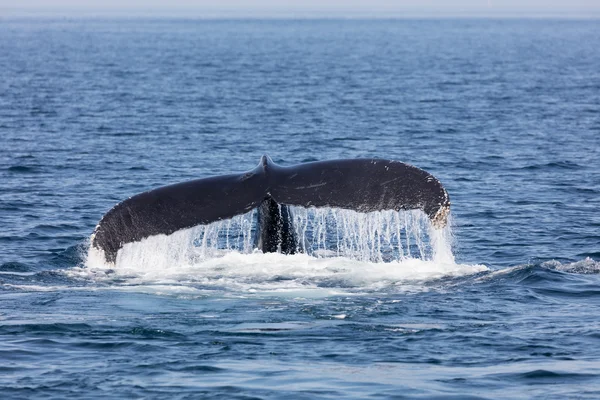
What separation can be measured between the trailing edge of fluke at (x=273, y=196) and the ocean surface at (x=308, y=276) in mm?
173

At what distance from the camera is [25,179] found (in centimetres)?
1941

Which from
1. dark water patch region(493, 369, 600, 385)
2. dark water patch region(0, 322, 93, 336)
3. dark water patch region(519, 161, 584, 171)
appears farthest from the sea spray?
dark water patch region(519, 161, 584, 171)

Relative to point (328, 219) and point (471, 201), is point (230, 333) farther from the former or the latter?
point (471, 201)

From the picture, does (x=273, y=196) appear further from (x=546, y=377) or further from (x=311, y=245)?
(x=546, y=377)

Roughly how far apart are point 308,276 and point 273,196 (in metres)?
1.01

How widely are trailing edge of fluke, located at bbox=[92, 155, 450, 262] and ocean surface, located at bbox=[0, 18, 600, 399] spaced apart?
173mm

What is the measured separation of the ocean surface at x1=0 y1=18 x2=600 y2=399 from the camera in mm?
8484

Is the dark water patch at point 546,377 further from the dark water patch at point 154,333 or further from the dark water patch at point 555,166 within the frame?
the dark water patch at point 555,166

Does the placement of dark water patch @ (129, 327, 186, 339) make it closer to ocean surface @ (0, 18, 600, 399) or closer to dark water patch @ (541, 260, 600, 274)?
ocean surface @ (0, 18, 600, 399)

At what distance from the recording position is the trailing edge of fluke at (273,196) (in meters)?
9.88

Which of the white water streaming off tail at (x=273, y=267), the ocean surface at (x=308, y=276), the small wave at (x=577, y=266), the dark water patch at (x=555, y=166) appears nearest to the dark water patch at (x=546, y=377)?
the ocean surface at (x=308, y=276)

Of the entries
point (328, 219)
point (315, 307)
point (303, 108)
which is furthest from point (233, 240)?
point (303, 108)

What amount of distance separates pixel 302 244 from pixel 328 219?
14.1 ft

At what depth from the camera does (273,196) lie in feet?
34.6
